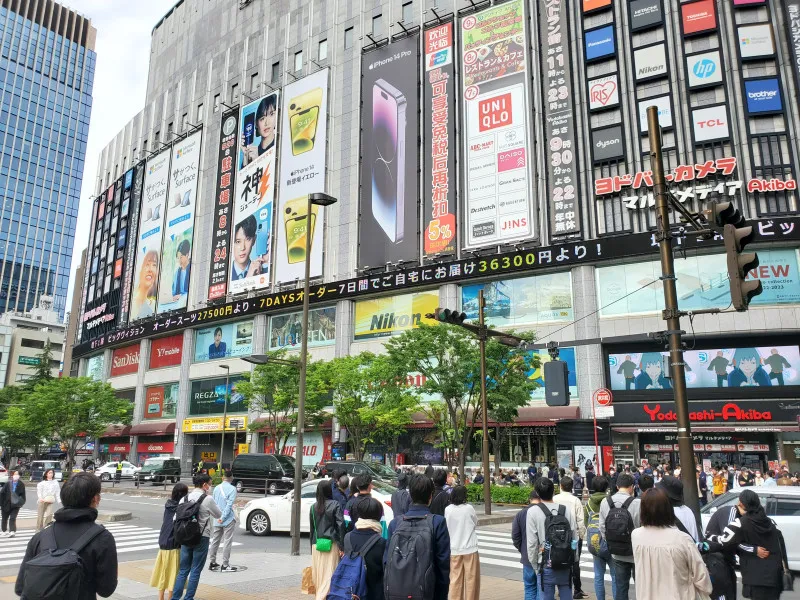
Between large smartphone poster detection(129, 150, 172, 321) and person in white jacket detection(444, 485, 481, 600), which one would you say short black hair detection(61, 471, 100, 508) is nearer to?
person in white jacket detection(444, 485, 481, 600)

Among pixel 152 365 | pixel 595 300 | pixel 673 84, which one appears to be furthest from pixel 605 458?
pixel 152 365

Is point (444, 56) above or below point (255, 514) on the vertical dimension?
above

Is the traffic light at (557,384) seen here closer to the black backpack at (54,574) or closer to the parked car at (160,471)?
the black backpack at (54,574)

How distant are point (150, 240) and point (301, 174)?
23003 millimetres

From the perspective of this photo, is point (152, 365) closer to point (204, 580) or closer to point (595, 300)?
point (595, 300)

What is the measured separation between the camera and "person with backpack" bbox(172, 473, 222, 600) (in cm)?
833

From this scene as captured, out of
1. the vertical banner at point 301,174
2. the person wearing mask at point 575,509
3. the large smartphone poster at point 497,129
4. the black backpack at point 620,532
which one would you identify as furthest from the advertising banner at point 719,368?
the black backpack at point 620,532

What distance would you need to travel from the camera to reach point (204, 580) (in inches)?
416

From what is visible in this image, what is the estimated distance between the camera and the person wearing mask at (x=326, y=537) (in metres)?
7.16

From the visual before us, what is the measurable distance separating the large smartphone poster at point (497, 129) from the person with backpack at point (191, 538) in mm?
32740

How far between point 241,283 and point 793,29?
43.8m

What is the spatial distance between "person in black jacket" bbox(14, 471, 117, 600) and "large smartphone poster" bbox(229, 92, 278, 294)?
1893 inches

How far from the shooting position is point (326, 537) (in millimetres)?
7219

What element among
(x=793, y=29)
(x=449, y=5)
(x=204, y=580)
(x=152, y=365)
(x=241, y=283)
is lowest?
(x=204, y=580)
